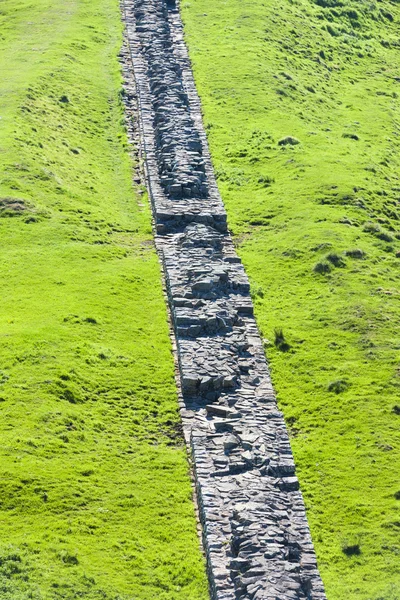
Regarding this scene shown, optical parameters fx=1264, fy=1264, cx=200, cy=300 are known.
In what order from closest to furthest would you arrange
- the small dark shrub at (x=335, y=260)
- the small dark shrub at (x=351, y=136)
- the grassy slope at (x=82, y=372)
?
the grassy slope at (x=82, y=372) < the small dark shrub at (x=335, y=260) < the small dark shrub at (x=351, y=136)

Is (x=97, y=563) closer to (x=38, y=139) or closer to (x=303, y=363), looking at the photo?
A: (x=303, y=363)

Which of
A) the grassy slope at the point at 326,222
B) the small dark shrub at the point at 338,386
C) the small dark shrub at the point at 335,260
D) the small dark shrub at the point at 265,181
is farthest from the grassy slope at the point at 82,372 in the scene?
the small dark shrub at the point at 335,260

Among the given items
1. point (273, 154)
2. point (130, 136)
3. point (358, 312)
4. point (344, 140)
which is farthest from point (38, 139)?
point (358, 312)

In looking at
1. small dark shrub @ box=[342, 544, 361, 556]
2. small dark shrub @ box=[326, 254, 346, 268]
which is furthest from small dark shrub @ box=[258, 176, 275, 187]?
small dark shrub @ box=[342, 544, 361, 556]

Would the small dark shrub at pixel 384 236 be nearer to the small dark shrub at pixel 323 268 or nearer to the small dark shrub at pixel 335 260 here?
the small dark shrub at pixel 335 260

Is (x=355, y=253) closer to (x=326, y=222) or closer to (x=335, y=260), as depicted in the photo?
(x=335, y=260)

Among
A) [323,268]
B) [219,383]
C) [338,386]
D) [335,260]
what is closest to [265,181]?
[335,260]
